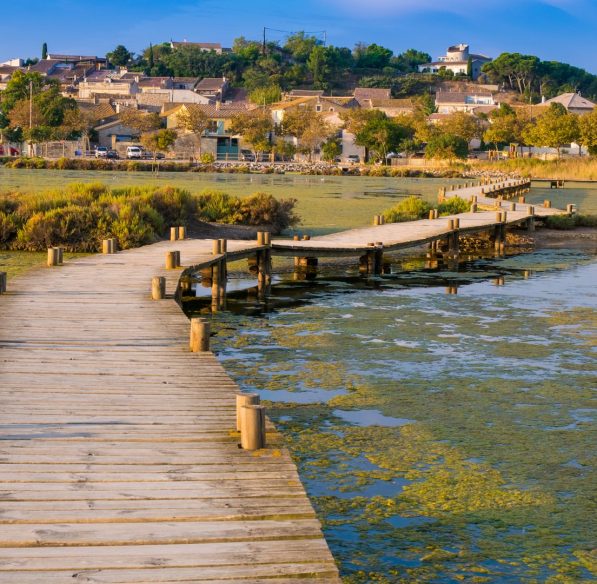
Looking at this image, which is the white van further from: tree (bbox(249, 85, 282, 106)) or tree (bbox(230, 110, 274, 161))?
tree (bbox(249, 85, 282, 106))

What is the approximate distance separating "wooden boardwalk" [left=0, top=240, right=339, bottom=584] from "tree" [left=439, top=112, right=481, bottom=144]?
349ft

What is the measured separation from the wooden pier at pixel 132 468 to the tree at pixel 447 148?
316ft

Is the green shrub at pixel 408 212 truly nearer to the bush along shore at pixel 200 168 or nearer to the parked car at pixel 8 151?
the bush along shore at pixel 200 168

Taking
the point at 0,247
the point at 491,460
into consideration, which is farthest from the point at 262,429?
the point at 0,247

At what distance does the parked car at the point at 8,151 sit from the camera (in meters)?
109

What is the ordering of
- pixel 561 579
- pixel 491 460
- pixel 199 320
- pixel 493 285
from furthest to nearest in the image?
pixel 493 285 → pixel 199 320 → pixel 491 460 → pixel 561 579

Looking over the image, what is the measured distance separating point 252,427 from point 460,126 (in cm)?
11050

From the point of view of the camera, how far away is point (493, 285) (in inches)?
902

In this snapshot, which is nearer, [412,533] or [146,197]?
[412,533]

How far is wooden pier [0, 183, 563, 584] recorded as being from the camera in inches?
222

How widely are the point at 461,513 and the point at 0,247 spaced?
65.7ft

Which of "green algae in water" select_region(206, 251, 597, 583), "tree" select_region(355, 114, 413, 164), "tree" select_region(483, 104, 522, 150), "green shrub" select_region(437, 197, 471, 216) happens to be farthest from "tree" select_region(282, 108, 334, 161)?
"green algae in water" select_region(206, 251, 597, 583)

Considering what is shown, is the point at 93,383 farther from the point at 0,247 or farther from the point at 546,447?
the point at 0,247

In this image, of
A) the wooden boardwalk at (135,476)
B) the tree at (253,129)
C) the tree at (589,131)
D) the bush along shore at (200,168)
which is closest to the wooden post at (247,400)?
the wooden boardwalk at (135,476)
